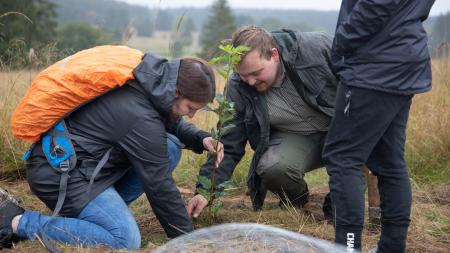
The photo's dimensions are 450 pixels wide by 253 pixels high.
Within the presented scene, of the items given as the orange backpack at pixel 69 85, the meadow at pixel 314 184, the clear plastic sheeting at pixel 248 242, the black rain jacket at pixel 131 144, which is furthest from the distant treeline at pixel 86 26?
the clear plastic sheeting at pixel 248 242

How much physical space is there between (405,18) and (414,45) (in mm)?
126

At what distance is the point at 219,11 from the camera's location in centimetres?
5175

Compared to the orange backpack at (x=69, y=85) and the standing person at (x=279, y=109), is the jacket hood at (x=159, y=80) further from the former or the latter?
the standing person at (x=279, y=109)

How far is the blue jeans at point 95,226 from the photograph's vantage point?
2.80 metres

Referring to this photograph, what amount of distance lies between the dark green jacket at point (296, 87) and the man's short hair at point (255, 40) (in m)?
0.15

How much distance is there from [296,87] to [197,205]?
994mm

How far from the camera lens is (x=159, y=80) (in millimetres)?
2701

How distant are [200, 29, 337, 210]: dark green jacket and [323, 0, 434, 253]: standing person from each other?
72 centimetres

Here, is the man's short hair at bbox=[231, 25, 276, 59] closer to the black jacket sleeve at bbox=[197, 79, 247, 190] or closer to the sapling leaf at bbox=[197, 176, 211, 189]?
the black jacket sleeve at bbox=[197, 79, 247, 190]

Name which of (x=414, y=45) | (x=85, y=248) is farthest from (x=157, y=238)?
(x=414, y=45)

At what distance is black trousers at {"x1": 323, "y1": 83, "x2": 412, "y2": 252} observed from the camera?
232 centimetres

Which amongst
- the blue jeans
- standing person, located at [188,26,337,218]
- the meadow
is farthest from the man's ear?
the blue jeans

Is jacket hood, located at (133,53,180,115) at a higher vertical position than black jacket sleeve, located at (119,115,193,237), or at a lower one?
higher

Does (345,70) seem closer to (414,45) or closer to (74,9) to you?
(414,45)
